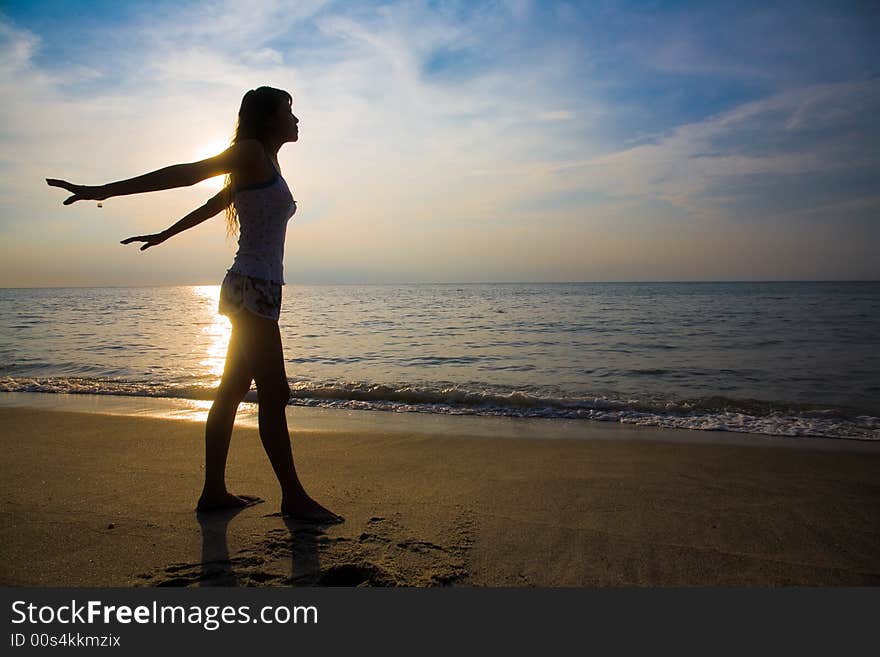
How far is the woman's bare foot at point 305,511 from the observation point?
2.71m

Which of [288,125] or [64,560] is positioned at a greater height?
[288,125]

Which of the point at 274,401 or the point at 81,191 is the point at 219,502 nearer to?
the point at 274,401

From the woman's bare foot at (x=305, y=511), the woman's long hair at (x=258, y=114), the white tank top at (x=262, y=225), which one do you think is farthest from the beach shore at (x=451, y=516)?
the woman's long hair at (x=258, y=114)

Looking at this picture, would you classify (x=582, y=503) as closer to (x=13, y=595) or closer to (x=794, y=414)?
(x=13, y=595)

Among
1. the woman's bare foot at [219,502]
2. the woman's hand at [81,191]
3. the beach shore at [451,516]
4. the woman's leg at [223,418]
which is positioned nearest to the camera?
the woman's hand at [81,191]

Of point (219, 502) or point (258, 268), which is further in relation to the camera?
point (219, 502)

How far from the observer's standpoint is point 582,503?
3129mm

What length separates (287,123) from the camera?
102 inches

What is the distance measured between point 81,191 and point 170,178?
0.30 metres

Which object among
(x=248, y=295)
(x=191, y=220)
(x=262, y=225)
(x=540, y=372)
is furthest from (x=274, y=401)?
(x=540, y=372)

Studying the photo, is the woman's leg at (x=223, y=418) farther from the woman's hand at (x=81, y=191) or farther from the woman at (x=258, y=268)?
the woman's hand at (x=81, y=191)

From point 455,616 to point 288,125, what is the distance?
2.18 metres

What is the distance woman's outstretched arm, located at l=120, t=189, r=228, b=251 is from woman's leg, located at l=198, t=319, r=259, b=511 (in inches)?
23.1

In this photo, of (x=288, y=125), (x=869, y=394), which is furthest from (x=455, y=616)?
(x=869, y=394)
